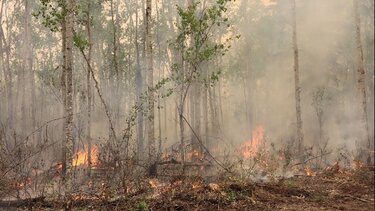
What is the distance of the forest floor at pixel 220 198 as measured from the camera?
778cm

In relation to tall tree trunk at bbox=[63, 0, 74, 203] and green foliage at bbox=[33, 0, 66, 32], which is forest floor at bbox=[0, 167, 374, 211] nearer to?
tall tree trunk at bbox=[63, 0, 74, 203]

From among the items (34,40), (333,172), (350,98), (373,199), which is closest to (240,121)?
(350,98)

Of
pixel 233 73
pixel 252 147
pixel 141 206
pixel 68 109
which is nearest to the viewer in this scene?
pixel 141 206

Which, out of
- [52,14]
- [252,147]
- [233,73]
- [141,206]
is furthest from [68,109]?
[233,73]

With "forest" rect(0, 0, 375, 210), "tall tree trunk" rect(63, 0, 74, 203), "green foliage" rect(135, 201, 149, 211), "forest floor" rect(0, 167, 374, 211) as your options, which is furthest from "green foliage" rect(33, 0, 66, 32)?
"green foliage" rect(135, 201, 149, 211)

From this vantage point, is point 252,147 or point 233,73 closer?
point 252,147

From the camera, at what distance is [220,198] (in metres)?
8.20

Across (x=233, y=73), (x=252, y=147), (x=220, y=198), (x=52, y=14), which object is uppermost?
(x=233, y=73)

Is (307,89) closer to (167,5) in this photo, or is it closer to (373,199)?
(167,5)

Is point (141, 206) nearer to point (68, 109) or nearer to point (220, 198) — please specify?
point (220, 198)

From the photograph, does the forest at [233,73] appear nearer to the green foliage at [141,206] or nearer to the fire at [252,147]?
the fire at [252,147]

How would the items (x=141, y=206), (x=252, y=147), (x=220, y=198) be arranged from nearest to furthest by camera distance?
(x=141, y=206)
(x=220, y=198)
(x=252, y=147)

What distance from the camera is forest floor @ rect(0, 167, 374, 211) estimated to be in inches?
306

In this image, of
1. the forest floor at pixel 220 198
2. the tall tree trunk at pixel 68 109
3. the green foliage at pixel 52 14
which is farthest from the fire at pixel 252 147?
the green foliage at pixel 52 14
